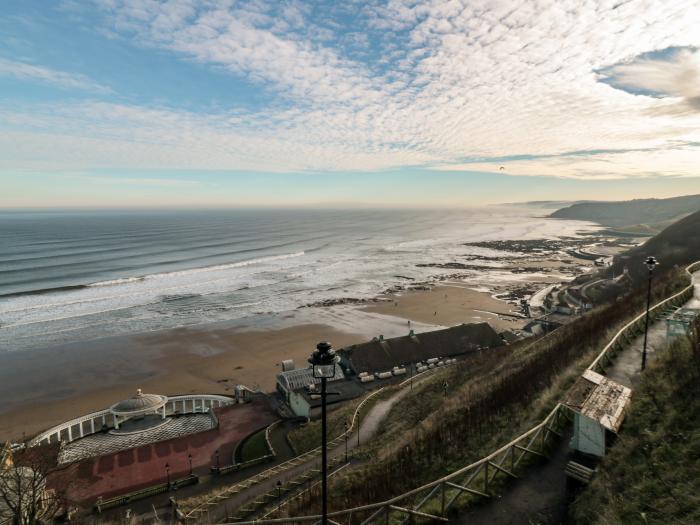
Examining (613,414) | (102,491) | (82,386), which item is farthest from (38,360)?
(613,414)

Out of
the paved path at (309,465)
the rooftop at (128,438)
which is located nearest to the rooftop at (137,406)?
the rooftop at (128,438)

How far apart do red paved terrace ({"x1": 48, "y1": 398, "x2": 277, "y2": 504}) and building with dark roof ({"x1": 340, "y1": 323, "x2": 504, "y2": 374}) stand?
9.18 m

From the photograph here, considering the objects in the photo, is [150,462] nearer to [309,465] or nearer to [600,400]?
[309,465]

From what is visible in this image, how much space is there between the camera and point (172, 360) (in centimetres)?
4506

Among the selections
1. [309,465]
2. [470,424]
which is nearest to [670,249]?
[470,424]

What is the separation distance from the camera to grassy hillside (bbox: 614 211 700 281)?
211 feet

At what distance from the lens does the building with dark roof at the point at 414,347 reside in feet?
121

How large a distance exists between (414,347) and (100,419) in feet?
87.3

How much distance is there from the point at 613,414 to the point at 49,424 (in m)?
38.7

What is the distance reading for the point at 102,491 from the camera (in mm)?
22828

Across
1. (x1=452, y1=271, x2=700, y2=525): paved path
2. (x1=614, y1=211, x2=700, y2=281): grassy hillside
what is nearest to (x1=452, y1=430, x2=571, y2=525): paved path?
(x1=452, y1=271, x2=700, y2=525): paved path

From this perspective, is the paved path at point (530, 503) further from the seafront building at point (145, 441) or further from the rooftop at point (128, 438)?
the rooftop at point (128, 438)

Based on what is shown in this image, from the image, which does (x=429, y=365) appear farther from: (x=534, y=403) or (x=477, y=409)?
(x=534, y=403)

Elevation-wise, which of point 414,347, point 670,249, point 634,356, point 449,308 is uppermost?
point 634,356
